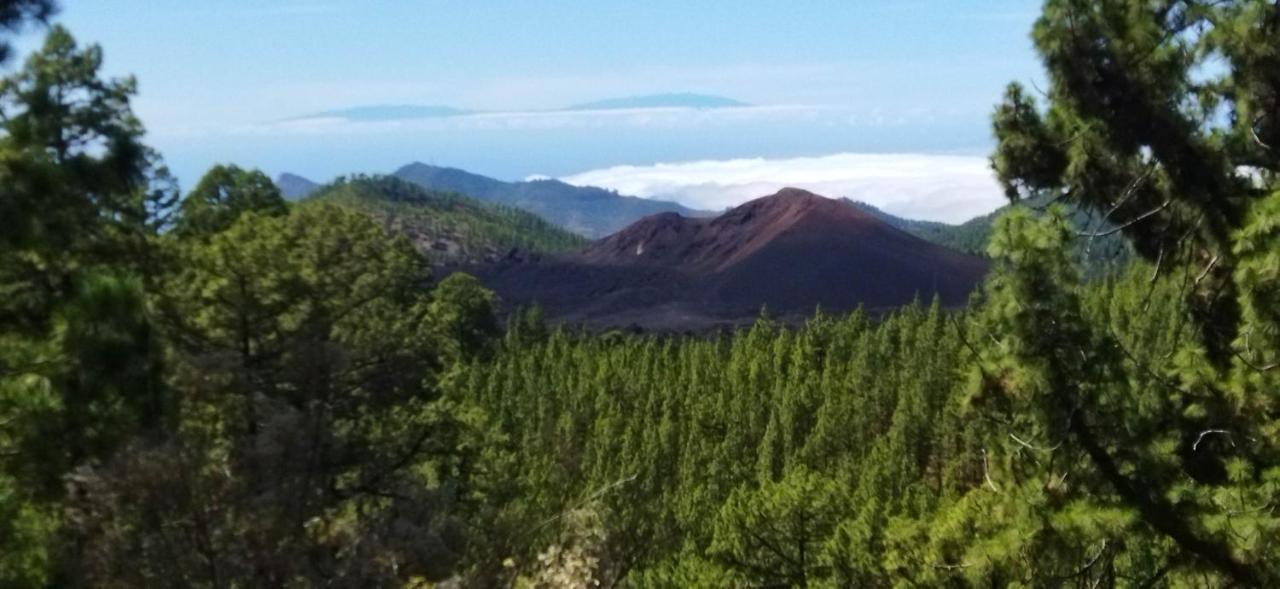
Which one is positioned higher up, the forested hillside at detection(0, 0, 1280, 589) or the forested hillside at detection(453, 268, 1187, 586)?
the forested hillside at detection(0, 0, 1280, 589)

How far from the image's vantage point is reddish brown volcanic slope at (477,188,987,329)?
12900cm

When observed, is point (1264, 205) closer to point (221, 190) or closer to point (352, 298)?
point (352, 298)

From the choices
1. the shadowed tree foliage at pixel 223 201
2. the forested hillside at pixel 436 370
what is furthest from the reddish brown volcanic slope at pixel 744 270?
the forested hillside at pixel 436 370

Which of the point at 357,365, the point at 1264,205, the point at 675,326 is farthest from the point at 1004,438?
the point at 675,326

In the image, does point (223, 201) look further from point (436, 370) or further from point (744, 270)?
point (744, 270)

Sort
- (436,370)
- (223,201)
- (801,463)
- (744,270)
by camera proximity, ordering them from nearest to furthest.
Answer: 1. (436,370)
2. (223,201)
3. (801,463)
4. (744,270)

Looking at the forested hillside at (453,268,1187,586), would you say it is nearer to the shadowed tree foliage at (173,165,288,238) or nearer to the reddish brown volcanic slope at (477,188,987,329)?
the shadowed tree foliage at (173,165,288,238)

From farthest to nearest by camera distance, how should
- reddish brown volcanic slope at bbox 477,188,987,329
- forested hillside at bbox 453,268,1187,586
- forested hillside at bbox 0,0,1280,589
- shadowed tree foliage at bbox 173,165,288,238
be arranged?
reddish brown volcanic slope at bbox 477,188,987,329 < shadowed tree foliage at bbox 173,165,288,238 < forested hillside at bbox 453,268,1187,586 < forested hillside at bbox 0,0,1280,589

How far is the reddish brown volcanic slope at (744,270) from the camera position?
129 m

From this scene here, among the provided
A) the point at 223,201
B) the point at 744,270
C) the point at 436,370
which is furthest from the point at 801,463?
the point at 744,270

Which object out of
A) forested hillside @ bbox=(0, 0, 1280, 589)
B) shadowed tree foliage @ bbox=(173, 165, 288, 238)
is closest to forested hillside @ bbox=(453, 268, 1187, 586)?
forested hillside @ bbox=(0, 0, 1280, 589)

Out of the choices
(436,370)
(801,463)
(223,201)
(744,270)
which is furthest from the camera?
(744,270)

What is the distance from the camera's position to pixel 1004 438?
24.5 feet

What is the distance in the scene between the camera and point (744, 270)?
143875 millimetres
